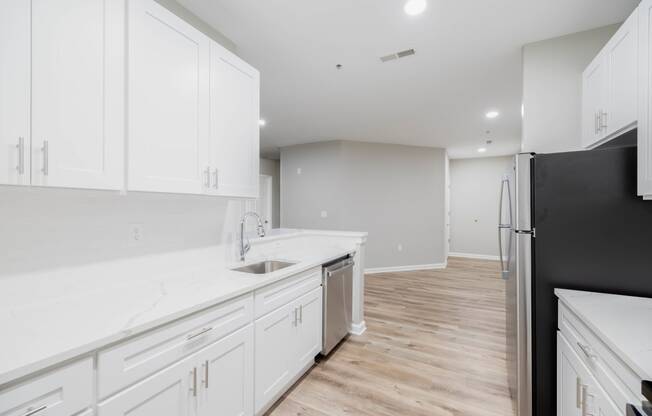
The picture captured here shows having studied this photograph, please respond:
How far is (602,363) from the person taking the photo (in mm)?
1079

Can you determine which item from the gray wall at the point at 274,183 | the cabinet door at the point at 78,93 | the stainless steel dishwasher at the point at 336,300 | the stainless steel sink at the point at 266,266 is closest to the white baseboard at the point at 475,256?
the gray wall at the point at 274,183

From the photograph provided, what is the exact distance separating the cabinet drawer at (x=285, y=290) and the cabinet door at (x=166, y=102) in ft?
2.54

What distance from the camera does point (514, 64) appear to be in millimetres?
2725

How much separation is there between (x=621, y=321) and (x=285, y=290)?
1.74 meters

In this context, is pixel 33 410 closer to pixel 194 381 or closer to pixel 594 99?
pixel 194 381

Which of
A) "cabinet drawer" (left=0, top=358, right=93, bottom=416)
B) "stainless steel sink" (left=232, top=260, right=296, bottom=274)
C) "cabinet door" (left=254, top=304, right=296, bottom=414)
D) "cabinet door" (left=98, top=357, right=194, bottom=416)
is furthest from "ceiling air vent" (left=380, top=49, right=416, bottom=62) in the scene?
"cabinet drawer" (left=0, top=358, right=93, bottom=416)

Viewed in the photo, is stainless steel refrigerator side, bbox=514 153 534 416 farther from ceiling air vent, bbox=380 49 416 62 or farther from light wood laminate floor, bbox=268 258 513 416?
ceiling air vent, bbox=380 49 416 62

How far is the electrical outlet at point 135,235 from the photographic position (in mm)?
1629

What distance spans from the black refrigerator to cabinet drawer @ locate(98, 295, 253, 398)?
169 centimetres

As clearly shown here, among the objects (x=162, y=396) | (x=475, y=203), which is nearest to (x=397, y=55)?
(x=162, y=396)

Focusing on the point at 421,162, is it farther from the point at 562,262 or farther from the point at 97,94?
the point at 97,94

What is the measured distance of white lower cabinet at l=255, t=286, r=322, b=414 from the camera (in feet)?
5.72

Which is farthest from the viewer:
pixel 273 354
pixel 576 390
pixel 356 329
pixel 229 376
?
pixel 356 329

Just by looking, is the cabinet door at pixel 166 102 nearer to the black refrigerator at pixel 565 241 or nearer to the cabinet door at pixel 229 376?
the cabinet door at pixel 229 376
